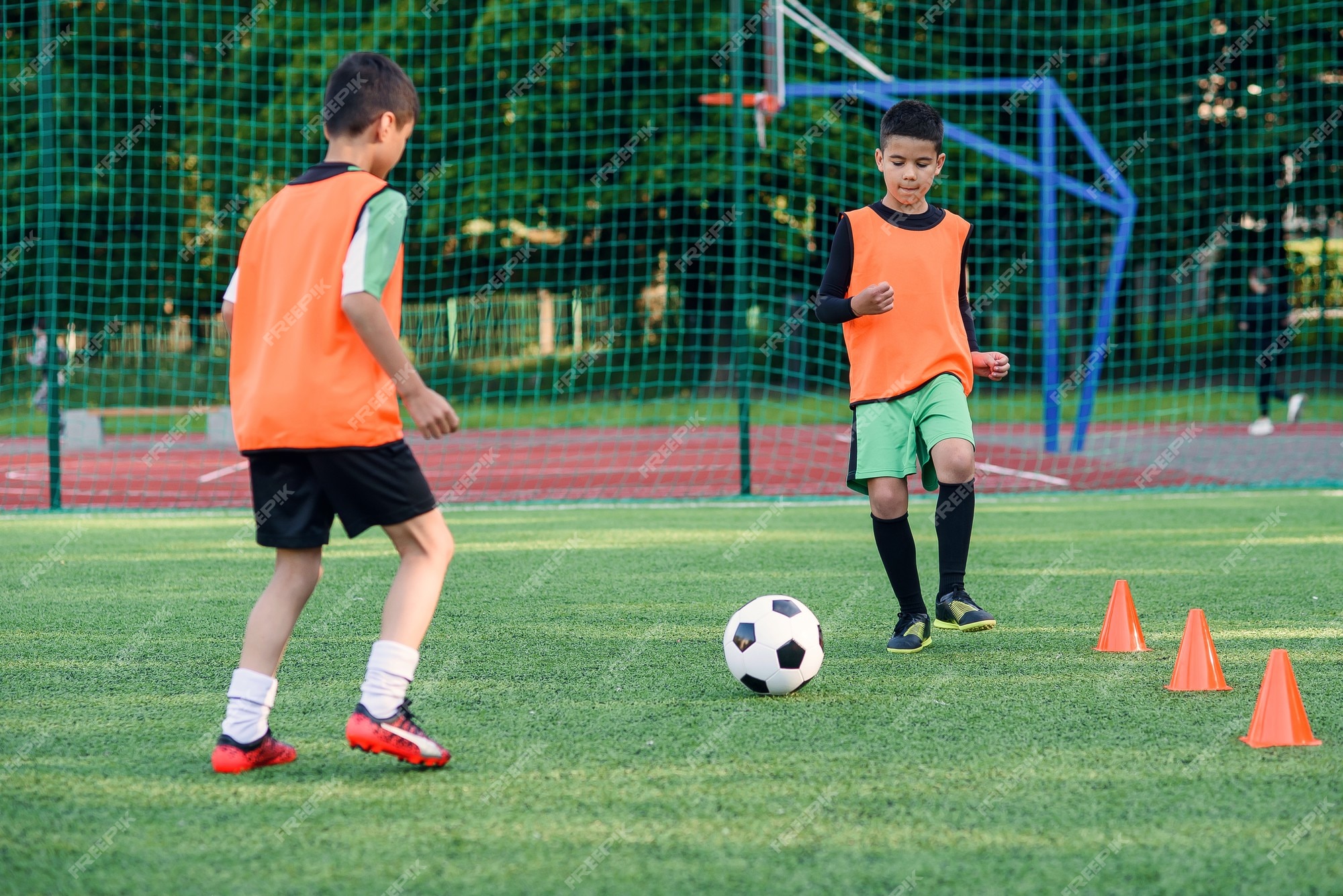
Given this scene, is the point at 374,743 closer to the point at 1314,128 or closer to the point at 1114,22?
the point at 1114,22

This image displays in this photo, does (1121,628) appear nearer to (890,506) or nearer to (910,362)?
(890,506)

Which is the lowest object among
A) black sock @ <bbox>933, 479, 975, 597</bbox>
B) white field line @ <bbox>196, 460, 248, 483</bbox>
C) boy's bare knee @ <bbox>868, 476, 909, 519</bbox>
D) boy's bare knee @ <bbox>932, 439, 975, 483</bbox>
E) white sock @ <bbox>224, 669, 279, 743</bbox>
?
white field line @ <bbox>196, 460, 248, 483</bbox>

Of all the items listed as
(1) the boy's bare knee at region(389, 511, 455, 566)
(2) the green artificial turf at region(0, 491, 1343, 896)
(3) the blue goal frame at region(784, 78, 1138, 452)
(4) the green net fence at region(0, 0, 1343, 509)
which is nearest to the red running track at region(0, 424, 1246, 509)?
(4) the green net fence at region(0, 0, 1343, 509)

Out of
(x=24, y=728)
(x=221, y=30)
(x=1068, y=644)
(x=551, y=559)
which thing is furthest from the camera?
(x=221, y=30)

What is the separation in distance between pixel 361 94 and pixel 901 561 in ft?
7.48

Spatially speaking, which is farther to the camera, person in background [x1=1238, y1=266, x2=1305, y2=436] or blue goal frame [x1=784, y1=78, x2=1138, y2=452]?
person in background [x1=1238, y1=266, x2=1305, y2=436]

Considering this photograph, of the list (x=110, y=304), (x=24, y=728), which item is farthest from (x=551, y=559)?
(x=110, y=304)

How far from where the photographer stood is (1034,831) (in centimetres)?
243

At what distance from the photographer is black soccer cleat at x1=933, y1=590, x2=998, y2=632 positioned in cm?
418

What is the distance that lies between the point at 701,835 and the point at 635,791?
305 millimetres

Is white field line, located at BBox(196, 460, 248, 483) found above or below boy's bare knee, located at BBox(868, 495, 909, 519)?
below

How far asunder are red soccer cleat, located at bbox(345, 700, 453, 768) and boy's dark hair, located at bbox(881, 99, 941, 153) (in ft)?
7.95

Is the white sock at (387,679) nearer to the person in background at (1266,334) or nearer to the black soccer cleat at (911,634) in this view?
the black soccer cleat at (911,634)

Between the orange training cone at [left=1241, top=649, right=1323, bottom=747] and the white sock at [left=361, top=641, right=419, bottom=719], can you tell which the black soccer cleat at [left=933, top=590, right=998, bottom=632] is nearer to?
the orange training cone at [left=1241, top=649, right=1323, bottom=747]
